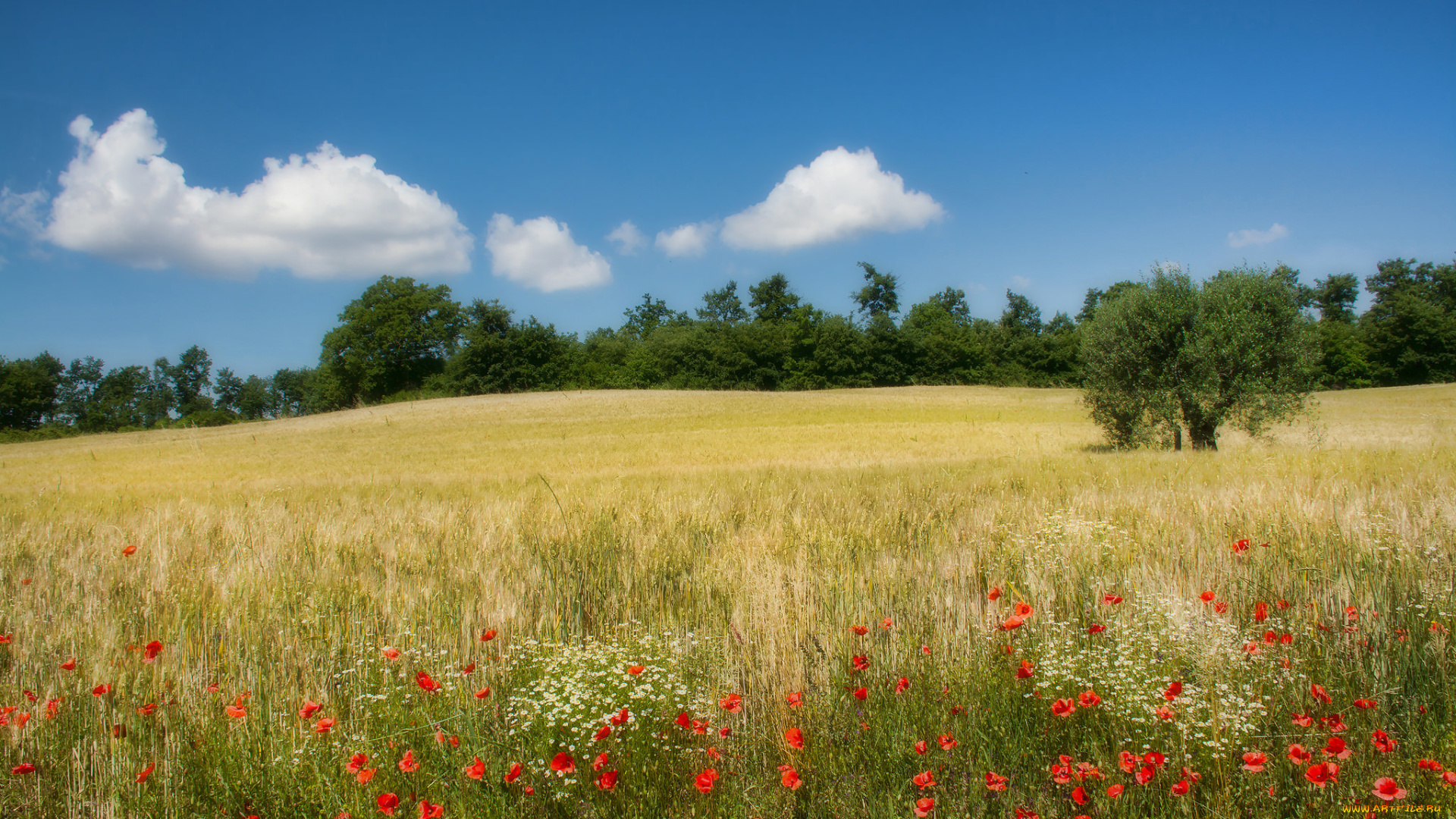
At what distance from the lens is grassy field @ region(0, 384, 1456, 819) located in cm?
218

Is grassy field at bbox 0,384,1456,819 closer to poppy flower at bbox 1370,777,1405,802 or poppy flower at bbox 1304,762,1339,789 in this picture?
poppy flower at bbox 1304,762,1339,789

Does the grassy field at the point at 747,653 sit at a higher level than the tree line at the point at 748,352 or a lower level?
lower

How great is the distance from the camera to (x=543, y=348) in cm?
7344

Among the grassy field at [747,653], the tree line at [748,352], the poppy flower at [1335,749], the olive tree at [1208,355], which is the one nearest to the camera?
the poppy flower at [1335,749]

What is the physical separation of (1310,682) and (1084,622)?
906 mm

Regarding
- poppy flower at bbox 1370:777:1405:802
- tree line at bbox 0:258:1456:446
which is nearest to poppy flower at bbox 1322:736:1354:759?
poppy flower at bbox 1370:777:1405:802

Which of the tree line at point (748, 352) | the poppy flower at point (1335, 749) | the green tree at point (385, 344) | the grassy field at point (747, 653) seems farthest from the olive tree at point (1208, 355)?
the green tree at point (385, 344)

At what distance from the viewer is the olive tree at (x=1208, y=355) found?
49.5 feet

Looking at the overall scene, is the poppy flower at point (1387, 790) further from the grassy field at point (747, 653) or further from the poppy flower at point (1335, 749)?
the poppy flower at point (1335, 749)

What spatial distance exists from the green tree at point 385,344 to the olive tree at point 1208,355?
2976 inches

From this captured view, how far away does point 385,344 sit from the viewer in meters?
75.2

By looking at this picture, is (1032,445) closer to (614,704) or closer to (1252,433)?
(1252,433)

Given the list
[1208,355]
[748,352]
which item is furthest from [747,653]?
[748,352]

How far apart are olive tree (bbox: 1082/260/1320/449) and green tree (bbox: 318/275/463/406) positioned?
75.6 m
